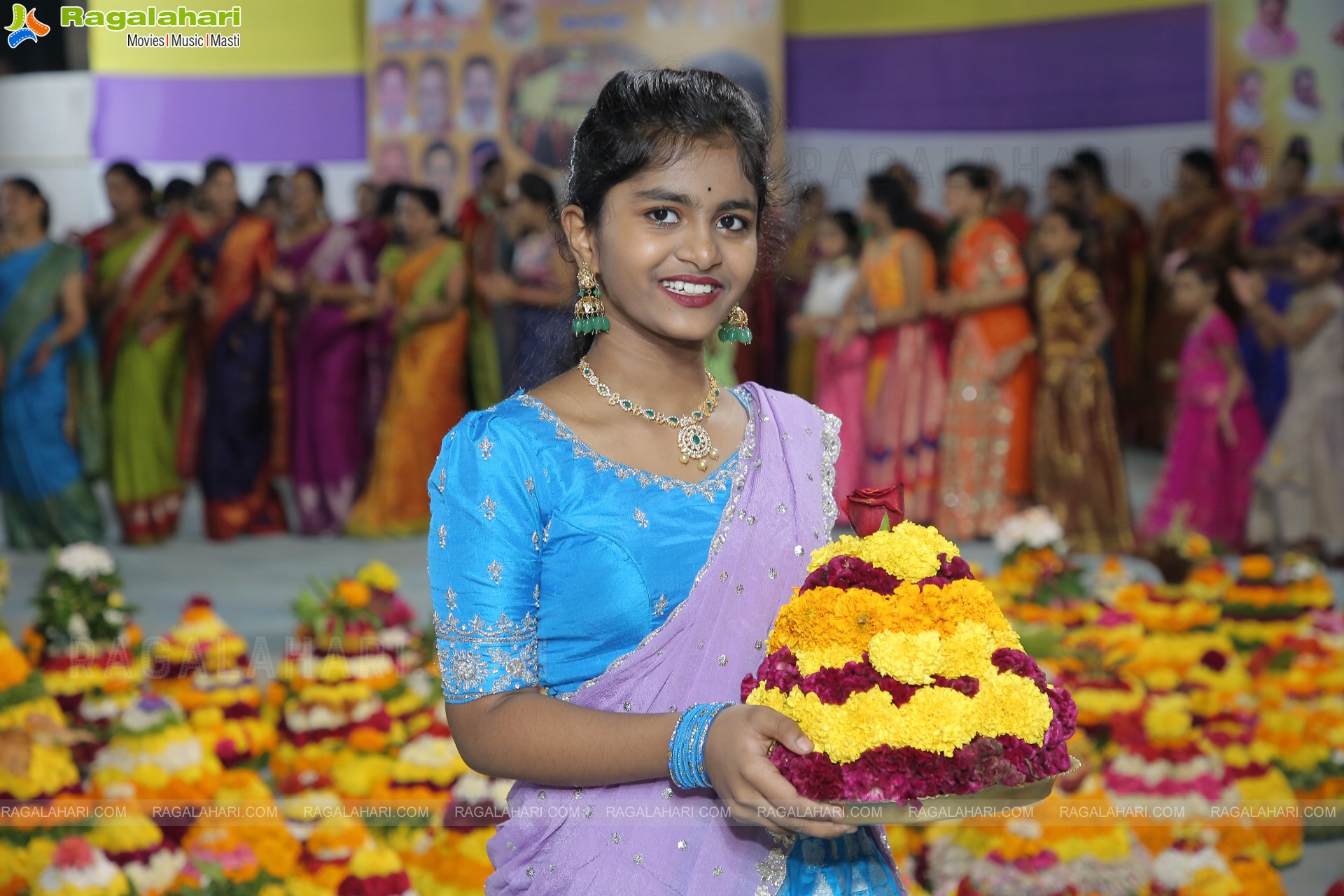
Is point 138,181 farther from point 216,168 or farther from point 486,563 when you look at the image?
point 486,563

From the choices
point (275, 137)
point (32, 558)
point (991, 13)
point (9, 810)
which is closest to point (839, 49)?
point (991, 13)

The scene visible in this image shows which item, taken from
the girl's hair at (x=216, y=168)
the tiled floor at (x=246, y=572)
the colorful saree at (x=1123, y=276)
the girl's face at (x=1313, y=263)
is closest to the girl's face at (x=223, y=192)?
the girl's hair at (x=216, y=168)

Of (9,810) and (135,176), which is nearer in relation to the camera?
(9,810)

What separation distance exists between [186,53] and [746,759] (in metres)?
10.3

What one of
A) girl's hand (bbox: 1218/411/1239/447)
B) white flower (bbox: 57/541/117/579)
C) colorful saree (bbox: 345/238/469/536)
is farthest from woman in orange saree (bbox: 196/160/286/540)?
girl's hand (bbox: 1218/411/1239/447)

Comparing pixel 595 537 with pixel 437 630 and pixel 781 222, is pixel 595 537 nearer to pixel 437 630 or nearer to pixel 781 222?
pixel 437 630

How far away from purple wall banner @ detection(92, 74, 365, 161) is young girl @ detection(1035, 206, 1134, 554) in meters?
5.77

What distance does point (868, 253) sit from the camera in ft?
24.5

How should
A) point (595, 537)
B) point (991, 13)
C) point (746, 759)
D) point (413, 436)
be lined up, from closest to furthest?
point (746, 759) → point (595, 537) → point (413, 436) → point (991, 13)

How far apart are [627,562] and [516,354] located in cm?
557

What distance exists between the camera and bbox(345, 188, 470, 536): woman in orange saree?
7.66 metres

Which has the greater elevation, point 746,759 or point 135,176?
point 135,176

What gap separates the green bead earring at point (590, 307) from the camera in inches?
59.4

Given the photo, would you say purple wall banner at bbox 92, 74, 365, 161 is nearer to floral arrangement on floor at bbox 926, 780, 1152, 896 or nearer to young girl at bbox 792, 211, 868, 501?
young girl at bbox 792, 211, 868, 501
